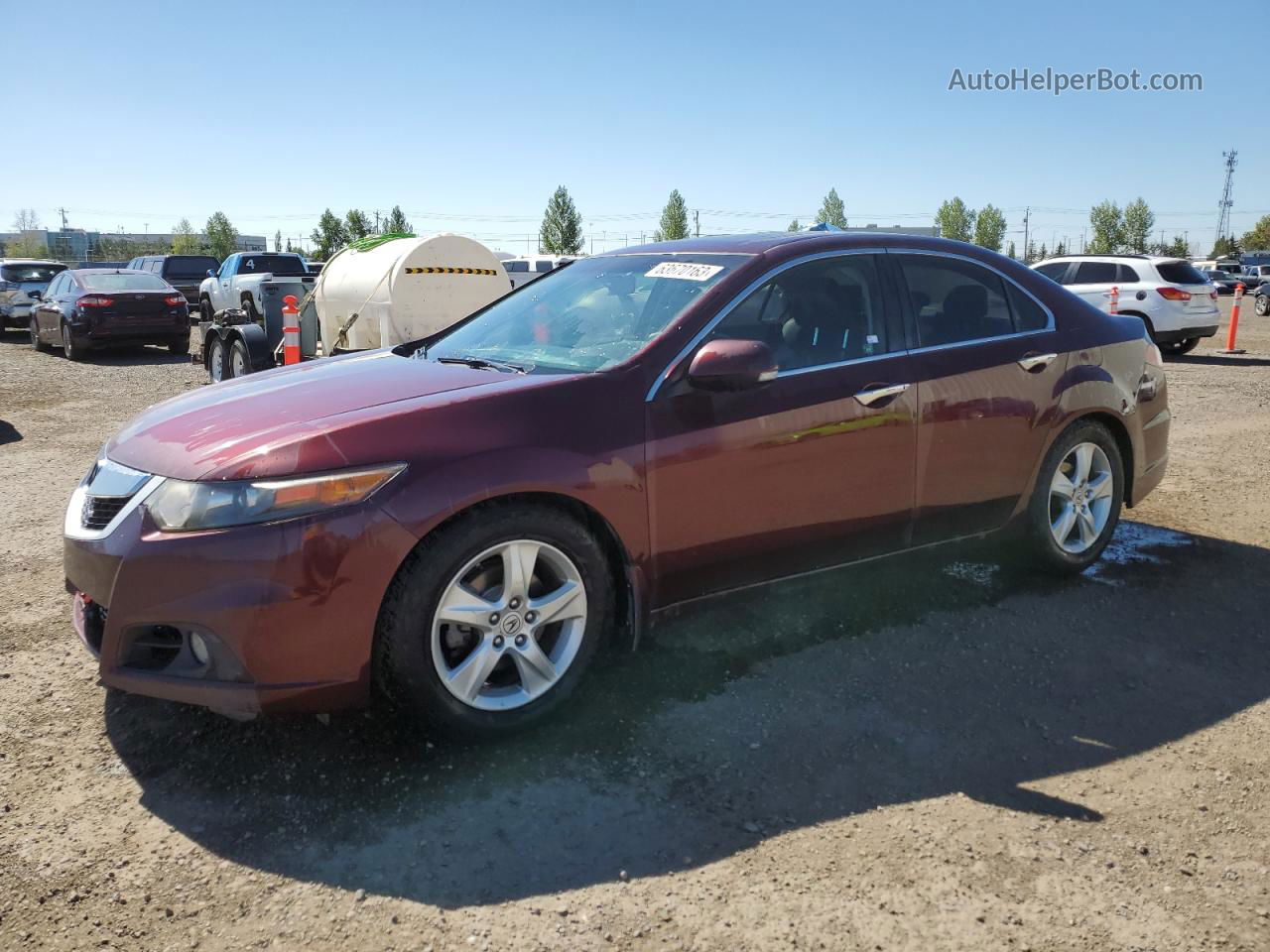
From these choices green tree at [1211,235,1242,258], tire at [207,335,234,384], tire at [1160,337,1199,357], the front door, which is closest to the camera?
the front door

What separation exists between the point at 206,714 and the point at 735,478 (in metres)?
2.01

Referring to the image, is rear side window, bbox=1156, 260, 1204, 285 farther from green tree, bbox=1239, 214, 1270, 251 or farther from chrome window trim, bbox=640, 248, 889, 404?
green tree, bbox=1239, 214, 1270, 251

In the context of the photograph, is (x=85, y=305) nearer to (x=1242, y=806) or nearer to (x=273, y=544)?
(x=273, y=544)

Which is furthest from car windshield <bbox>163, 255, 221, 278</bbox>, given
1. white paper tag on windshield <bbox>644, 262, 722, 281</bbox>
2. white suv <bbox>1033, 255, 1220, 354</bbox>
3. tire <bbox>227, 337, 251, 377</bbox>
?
white paper tag on windshield <bbox>644, 262, 722, 281</bbox>

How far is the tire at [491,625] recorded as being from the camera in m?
2.88

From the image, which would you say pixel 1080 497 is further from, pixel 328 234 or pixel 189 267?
pixel 328 234

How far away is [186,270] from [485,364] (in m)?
24.9

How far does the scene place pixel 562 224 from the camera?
7281 centimetres

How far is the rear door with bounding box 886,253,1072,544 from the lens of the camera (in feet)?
13.2

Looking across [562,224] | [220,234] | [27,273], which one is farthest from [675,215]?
[27,273]

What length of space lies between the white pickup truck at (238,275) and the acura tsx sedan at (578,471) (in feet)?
49.5

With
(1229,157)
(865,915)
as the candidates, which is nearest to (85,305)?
(865,915)

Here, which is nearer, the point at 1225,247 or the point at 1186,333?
the point at 1186,333

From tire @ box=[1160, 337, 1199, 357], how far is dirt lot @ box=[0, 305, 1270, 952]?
1458 cm
